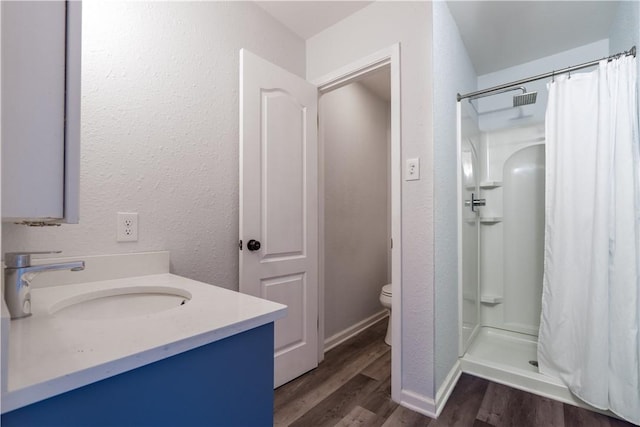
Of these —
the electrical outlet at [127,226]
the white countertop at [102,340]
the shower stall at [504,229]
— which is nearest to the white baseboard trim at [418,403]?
the shower stall at [504,229]

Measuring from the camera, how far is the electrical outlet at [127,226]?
1240 millimetres

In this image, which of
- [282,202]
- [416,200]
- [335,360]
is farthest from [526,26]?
[335,360]

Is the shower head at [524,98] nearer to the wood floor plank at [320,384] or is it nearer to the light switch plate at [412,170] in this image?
the light switch plate at [412,170]

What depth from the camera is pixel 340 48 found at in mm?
1979

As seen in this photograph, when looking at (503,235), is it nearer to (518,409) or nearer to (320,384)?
(518,409)

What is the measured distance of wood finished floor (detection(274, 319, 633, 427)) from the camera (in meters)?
1.47

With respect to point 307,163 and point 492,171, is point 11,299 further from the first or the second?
point 492,171

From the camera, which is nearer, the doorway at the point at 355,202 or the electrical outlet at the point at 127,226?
the electrical outlet at the point at 127,226

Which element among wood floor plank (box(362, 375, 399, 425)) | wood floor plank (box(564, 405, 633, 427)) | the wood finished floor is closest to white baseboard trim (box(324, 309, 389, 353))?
the wood finished floor

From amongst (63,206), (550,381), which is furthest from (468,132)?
(63,206)

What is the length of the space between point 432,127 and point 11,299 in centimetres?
167

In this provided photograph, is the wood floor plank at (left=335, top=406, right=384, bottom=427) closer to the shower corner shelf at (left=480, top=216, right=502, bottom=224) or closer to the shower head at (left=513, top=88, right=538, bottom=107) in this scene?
the shower corner shelf at (left=480, top=216, right=502, bottom=224)

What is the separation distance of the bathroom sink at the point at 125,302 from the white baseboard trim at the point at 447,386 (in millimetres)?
1392

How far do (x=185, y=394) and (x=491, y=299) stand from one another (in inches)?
104
